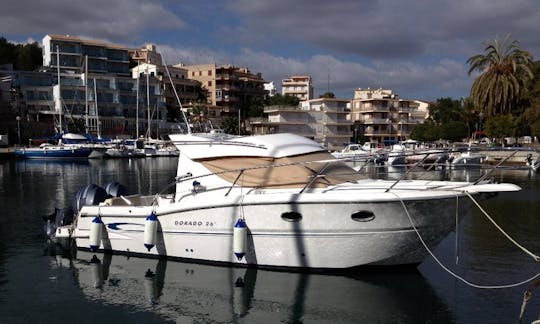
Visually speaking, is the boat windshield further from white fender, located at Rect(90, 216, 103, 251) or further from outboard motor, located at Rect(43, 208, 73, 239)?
outboard motor, located at Rect(43, 208, 73, 239)

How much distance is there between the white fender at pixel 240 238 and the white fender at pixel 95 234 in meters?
4.20

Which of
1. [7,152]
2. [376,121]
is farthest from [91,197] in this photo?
[376,121]

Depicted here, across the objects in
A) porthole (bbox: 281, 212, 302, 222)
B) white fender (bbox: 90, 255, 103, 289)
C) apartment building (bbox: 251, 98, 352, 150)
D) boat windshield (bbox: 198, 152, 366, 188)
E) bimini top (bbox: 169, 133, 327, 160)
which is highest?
apartment building (bbox: 251, 98, 352, 150)

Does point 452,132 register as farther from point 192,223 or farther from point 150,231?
point 150,231

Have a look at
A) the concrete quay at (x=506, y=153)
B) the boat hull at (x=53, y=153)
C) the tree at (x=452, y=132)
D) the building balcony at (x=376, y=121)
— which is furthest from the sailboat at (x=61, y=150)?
the building balcony at (x=376, y=121)

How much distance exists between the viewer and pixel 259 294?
418 inches

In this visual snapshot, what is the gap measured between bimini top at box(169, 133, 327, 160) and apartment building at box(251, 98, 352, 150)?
74299 millimetres

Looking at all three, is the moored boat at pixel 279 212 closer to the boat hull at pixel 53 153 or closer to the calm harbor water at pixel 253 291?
the calm harbor water at pixel 253 291

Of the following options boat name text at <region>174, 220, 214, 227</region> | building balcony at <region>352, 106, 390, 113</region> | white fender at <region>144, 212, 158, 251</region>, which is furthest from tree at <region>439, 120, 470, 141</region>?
white fender at <region>144, 212, 158, 251</region>

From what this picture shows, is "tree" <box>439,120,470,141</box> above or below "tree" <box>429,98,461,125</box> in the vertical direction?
below

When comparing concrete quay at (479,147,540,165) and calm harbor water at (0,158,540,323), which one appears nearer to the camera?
calm harbor water at (0,158,540,323)

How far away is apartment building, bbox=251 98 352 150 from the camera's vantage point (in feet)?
293

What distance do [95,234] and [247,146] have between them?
15.3 feet

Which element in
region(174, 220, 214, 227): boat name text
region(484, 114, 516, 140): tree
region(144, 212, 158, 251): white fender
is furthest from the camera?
region(484, 114, 516, 140): tree
